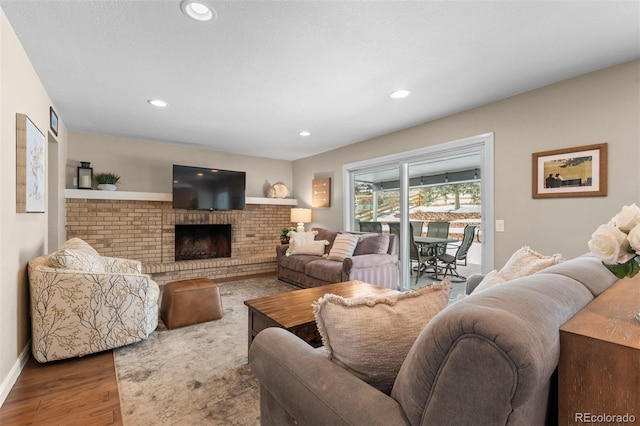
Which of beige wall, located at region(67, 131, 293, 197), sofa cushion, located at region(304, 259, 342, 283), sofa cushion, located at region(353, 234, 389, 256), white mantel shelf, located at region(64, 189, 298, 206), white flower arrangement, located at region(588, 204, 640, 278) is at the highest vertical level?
beige wall, located at region(67, 131, 293, 197)

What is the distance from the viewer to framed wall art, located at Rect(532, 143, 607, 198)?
241 centimetres

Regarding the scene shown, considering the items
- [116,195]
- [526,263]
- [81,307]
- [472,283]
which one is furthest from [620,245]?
[116,195]

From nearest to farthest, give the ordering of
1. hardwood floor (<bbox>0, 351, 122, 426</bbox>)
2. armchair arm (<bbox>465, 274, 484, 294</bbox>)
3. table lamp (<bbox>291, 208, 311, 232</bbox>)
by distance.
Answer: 1. hardwood floor (<bbox>0, 351, 122, 426</bbox>)
2. armchair arm (<bbox>465, 274, 484, 294</bbox>)
3. table lamp (<bbox>291, 208, 311, 232</bbox>)

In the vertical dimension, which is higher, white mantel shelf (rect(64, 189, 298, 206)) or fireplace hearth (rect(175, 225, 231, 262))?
white mantel shelf (rect(64, 189, 298, 206))

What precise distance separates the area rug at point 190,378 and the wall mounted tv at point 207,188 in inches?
94.5

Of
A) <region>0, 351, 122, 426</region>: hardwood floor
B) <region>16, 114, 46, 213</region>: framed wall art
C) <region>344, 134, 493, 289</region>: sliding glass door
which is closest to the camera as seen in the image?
<region>0, 351, 122, 426</region>: hardwood floor

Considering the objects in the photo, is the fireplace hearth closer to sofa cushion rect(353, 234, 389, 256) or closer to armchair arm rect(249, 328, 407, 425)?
sofa cushion rect(353, 234, 389, 256)

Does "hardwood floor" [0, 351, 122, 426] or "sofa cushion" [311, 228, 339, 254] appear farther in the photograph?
"sofa cushion" [311, 228, 339, 254]

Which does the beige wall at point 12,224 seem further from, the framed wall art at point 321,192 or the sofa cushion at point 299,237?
the framed wall art at point 321,192

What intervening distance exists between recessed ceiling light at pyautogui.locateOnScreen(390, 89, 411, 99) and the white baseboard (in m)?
3.61

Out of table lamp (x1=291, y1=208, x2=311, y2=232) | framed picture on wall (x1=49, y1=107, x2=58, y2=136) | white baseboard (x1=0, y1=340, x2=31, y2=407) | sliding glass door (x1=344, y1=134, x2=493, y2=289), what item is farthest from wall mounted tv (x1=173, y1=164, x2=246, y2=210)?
white baseboard (x1=0, y1=340, x2=31, y2=407)

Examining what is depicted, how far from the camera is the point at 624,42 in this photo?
2.03 m

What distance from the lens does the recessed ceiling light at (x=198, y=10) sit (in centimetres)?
168

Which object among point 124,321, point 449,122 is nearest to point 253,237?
point 124,321
